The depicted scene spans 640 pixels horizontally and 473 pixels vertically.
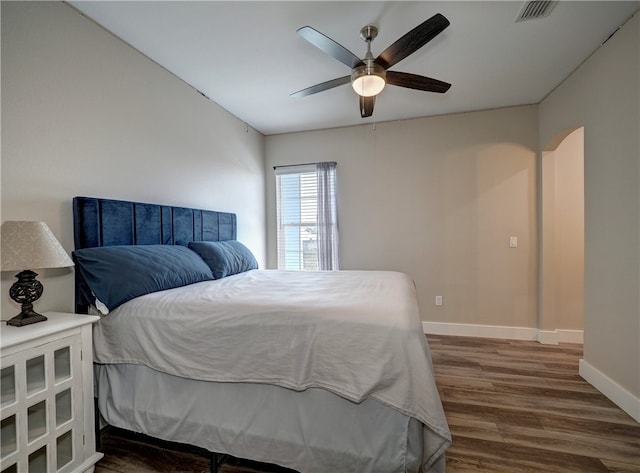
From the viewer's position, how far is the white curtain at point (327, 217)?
3939 millimetres

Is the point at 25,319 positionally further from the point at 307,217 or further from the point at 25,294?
the point at 307,217

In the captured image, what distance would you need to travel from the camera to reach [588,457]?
5.18ft

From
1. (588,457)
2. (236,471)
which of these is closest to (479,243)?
(588,457)

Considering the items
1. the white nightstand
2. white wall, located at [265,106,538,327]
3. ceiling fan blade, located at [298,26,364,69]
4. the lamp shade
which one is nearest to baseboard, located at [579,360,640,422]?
white wall, located at [265,106,538,327]

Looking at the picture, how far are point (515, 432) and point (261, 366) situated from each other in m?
1.64

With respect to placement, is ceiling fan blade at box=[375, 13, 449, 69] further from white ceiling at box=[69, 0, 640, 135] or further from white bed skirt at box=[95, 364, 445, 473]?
white bed skirt at box=[95, 364, 445, 473]

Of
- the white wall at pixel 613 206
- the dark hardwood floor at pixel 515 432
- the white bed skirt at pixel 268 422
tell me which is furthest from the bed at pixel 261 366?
the white wall at pixel 613 206

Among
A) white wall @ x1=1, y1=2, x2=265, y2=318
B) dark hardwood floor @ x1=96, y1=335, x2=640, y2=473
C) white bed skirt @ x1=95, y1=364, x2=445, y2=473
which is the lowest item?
dark hardwood floor @ x1=96, y1=335, x2=640, y2=473

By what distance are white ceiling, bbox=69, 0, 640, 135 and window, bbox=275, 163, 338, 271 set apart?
3.54 feet

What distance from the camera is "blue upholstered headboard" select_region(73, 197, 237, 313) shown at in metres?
1.82

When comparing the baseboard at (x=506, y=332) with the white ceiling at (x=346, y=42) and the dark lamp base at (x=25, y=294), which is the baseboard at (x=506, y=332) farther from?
the dark lamp base at (x=25, y=294)

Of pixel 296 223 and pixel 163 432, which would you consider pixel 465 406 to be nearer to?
pixel 163 432

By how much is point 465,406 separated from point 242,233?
2.94 metres

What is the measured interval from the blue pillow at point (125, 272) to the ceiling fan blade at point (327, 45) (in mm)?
1719
